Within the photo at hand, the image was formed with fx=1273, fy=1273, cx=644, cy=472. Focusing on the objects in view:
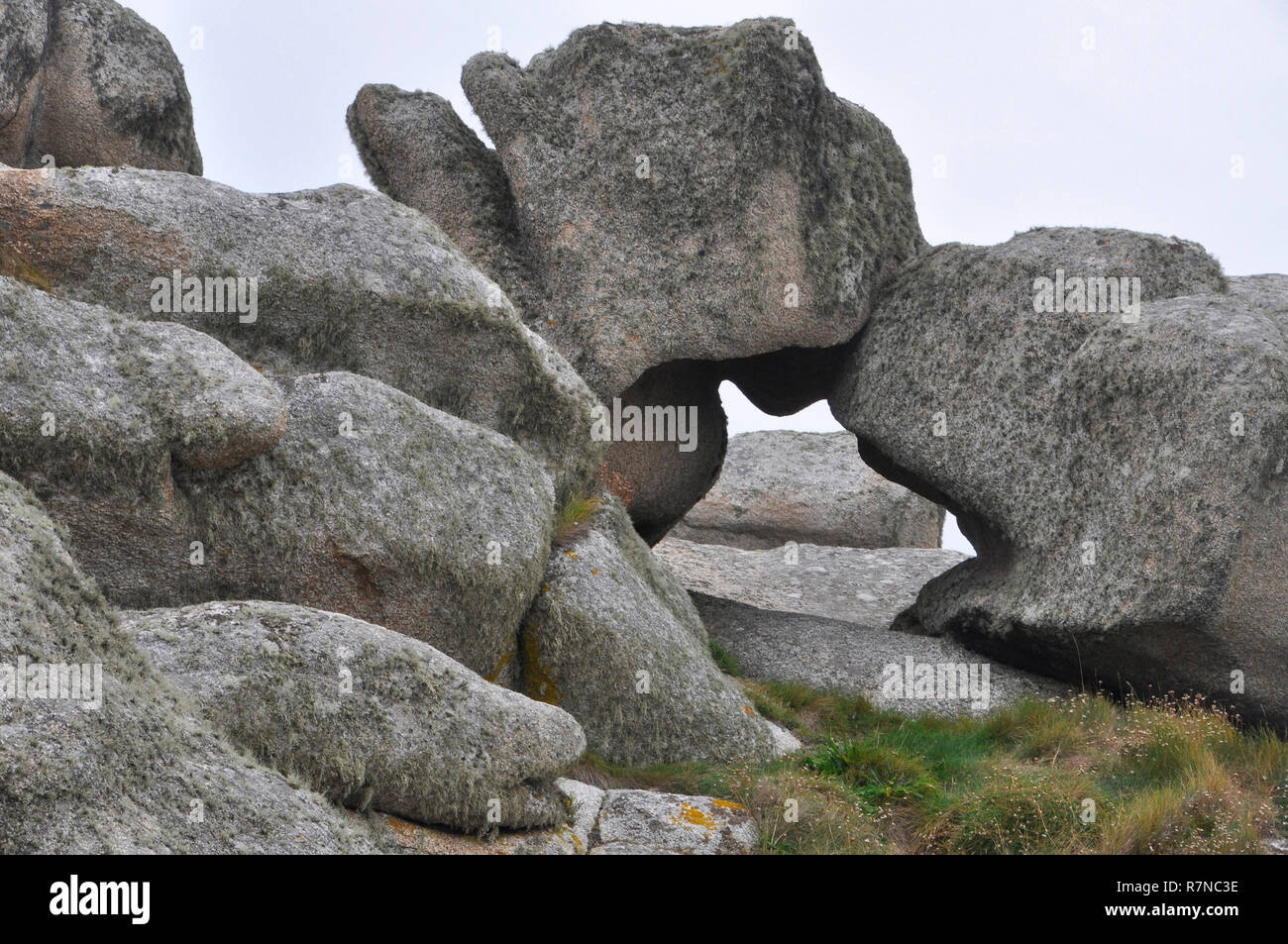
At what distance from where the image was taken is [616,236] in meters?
17.9

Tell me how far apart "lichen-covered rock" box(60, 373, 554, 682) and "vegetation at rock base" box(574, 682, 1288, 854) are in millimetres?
1908

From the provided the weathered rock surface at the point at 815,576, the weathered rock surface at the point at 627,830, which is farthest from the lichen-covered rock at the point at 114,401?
the weathered rock surface at the point at 815,576

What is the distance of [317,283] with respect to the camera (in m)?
12.7

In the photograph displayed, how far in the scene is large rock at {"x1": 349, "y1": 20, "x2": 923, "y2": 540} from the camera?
17672 mm

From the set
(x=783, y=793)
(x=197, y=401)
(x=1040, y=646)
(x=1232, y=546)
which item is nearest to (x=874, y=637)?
(x=1040, y=646)

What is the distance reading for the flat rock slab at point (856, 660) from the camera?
16.0m

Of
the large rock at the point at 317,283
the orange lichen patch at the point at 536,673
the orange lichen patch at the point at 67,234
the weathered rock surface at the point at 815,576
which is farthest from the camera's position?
the weathered rock surface at the point at 815,576

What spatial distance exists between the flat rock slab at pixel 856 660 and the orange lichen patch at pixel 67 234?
8.99 metres

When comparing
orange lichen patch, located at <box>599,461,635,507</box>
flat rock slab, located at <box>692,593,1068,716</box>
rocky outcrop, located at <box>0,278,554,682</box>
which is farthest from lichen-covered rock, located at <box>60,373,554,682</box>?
orange lichen patch, located at <box>599,461,635,507</box>

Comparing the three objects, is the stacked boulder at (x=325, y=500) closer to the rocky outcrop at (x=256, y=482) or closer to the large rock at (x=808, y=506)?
the rocky outcrop at (x=256, y=482)

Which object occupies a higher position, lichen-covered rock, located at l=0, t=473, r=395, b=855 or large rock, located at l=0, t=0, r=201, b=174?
large rock, located at l=0, t=0, r=201, b=174

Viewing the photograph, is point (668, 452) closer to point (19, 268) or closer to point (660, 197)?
point (660, 197)

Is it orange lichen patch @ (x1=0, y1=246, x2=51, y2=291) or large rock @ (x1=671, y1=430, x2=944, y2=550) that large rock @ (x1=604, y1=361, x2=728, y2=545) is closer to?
orange lichen patch @ (x1=0, y1=246, x2=51, y2=291)
